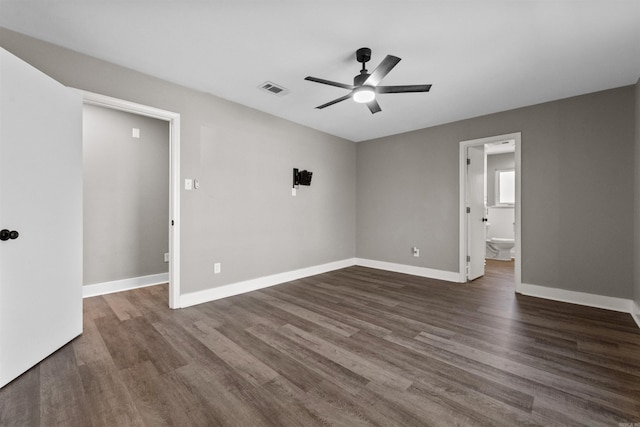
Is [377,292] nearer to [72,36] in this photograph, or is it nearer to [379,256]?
[379,256]

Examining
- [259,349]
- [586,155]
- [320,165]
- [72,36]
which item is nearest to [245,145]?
[320,165]

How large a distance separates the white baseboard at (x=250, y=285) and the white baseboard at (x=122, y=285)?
132cm

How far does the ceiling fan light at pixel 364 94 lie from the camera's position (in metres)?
2.40

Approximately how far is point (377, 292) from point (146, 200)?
364 centimetres

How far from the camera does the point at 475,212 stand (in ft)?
14.3

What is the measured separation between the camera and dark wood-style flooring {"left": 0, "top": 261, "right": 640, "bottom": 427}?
147 cm

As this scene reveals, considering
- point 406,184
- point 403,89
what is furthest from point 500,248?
point 403,89

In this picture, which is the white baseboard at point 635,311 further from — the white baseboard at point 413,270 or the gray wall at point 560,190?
the white baseboard at point 413,270

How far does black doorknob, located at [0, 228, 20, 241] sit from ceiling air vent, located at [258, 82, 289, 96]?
8.07 feet

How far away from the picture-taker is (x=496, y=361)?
1977mm

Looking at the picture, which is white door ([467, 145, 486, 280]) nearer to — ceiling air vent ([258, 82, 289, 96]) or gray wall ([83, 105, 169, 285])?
ceiling air vent ([258, 82, 289, 96])

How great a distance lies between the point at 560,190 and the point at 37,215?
5.33 meters

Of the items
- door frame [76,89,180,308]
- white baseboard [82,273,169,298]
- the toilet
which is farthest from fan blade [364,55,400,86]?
the toilet

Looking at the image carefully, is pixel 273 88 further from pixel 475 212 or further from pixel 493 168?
pixel 493 168
